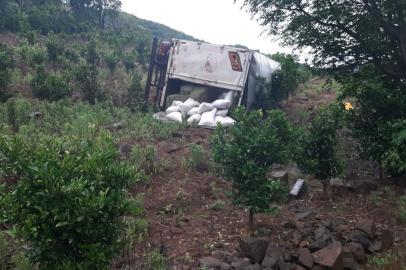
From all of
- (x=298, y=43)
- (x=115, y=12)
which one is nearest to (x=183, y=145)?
(x=298, y=43)

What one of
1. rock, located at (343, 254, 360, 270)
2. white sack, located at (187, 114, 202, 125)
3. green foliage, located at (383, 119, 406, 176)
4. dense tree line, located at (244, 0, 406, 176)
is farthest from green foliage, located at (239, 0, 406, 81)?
rock, located at (343, 254, 360, 270)

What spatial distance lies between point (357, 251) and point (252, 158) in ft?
5.22

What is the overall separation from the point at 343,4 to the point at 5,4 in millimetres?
18850

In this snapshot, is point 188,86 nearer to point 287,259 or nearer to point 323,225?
point 323,225

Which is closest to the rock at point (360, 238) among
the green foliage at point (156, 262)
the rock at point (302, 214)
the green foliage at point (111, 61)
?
the rock at point (302, 214)

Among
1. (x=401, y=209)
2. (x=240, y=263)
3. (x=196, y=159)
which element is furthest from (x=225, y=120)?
(x=240, y=263)

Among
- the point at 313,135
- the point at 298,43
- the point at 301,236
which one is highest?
the point at 298,43

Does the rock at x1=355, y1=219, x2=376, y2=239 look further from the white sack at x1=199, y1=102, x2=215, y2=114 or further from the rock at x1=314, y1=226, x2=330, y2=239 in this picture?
the white sack at x1=199, y1=102, x2=215, y2=114

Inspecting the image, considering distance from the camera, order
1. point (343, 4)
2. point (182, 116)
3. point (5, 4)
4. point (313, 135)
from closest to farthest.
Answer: point (313, 135) → point (343, 4) → point (182, 116) → point (5, 4)

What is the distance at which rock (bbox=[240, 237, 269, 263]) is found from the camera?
4543 mm

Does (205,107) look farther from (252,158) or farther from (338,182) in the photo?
(252,158)

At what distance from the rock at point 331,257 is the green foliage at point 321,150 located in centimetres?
189

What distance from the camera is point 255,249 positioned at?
4559mm

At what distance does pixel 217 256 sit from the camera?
4.77 metres
